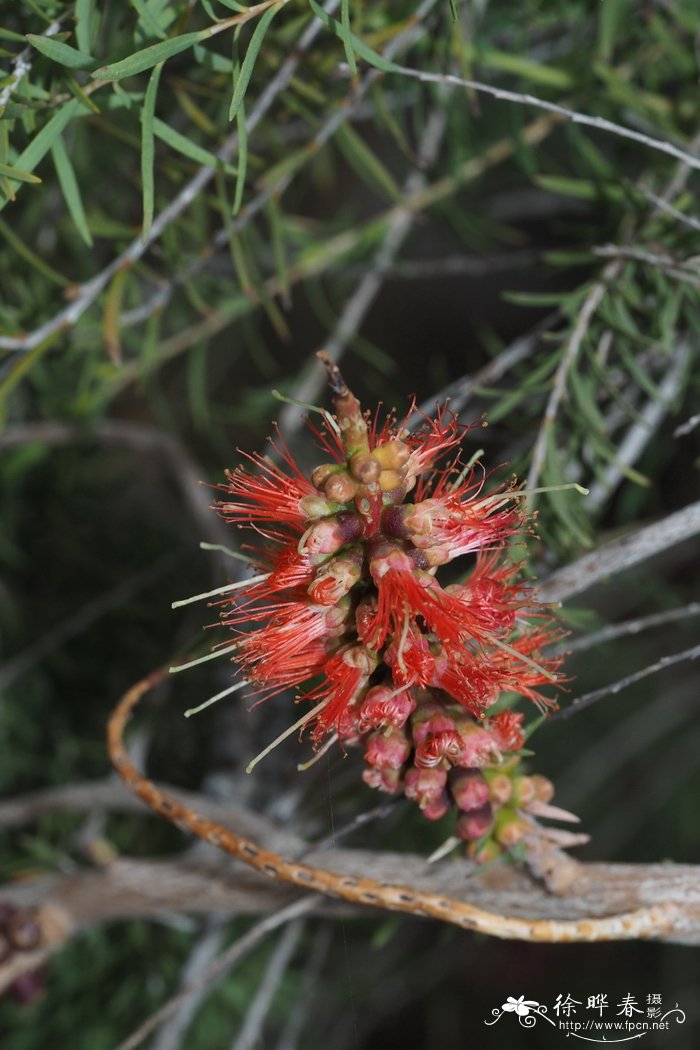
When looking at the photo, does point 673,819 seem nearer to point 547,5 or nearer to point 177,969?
point 177,969

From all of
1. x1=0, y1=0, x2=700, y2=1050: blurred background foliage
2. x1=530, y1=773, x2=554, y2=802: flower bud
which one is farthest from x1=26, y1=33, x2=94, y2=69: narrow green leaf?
x1=530, y1=773, x2=554, y2=802: flower bud

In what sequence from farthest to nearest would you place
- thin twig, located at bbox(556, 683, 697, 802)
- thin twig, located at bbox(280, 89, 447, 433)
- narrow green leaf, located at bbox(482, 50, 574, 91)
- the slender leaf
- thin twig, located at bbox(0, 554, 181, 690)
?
1. thin twig, located at bbox(556, 683, 697, 802)
2. thin twig, located at bbox(0, 554, 181, 690)
3. thin twig, located at bbox(280, 89, 447, 433)
4. narrow green leaf, located at bbox(482, 50, 574, 91)
5. the slender leaf

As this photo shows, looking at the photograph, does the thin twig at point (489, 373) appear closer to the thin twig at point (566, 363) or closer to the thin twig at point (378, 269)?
the thin twig at point (566, 363)

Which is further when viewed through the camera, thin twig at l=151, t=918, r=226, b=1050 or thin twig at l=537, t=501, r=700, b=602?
thin twig at l=151, t=918, r=226, b=1050

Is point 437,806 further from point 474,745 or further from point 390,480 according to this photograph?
point 390,480

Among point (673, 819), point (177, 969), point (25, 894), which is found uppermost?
Answer: point (25, 894)

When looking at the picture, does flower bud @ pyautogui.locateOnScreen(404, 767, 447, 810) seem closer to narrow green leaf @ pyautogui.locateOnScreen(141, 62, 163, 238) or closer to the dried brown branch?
the dried brown branch

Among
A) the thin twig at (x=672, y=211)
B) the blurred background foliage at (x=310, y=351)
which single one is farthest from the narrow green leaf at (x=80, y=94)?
the thin twig at (x=672, y=211)

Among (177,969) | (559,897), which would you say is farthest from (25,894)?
(559,897)

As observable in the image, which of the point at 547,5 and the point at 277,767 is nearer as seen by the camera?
the point at 547,5
